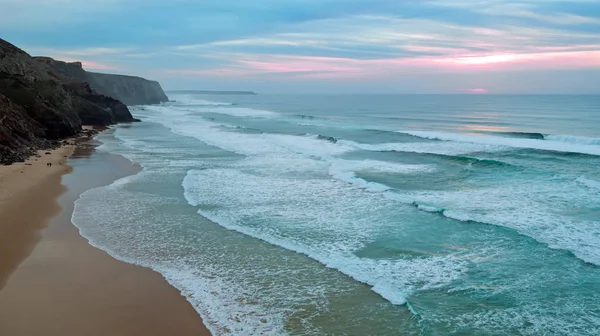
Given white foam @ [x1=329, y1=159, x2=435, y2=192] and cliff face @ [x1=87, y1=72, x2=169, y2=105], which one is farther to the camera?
cliff face @ [x1=87, y1=72, x2=169, y2=105]

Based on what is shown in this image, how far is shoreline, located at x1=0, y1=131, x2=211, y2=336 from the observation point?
6.84 meters

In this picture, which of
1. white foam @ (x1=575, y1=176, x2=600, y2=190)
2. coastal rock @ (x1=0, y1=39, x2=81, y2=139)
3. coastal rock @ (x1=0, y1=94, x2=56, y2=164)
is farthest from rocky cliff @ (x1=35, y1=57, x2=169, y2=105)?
white foam @ (x1=575, y1=176, x2=600, y2=190)

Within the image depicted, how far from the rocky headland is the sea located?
5.40m

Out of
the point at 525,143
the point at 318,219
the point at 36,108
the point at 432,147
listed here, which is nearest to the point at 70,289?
the point at 318,219

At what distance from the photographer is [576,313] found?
7.70 m

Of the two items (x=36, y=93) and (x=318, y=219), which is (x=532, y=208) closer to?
(x=318, y=219)

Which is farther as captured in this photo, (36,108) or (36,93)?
(36,93)

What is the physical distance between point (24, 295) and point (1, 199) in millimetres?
7337

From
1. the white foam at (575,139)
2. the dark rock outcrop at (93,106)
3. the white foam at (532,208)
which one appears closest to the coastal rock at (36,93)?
the dark rock outcrop at (93,106)

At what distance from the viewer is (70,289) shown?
805cm

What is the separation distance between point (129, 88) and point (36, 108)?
91.3 metres

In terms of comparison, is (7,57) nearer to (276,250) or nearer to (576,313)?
(276,250)

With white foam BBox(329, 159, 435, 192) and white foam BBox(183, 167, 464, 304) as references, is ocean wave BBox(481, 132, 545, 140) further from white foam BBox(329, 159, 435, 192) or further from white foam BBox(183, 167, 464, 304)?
white foam BBox(183, 167, 464, 304)

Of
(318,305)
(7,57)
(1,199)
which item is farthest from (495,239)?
(7,57)
